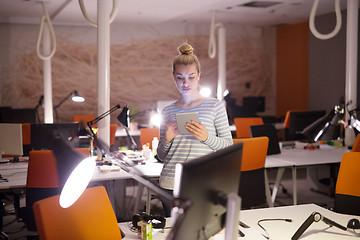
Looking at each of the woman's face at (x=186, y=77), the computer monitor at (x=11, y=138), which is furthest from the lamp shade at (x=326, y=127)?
the computer monitor at (x=11, y=138)

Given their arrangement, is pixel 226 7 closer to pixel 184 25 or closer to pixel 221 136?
pixel 184 25

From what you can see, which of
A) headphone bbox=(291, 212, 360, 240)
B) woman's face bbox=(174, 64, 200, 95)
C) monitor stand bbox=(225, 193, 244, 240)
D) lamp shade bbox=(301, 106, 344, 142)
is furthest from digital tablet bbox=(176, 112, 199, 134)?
lamp shade bbox=(301, 106, 344, 142)

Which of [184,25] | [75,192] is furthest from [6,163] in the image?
[184,25]

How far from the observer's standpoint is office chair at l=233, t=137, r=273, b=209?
12.6 feet

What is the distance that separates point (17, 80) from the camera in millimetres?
8906

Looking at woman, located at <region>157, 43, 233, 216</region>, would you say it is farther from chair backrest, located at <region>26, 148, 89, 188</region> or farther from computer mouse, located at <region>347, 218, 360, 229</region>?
chair backrest, located at <region>26, 148, 89, 188</region>

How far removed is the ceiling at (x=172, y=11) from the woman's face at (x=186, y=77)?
4.62 m

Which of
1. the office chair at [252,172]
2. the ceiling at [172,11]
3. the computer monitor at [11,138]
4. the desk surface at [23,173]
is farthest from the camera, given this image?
the ceiling at [172,11]

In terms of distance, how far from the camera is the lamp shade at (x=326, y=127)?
3.92 metres

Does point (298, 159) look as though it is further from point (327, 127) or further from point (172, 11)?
point (172, 11)

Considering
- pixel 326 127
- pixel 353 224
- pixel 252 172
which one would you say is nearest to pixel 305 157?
pixel 326 127

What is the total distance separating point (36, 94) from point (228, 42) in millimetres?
4763

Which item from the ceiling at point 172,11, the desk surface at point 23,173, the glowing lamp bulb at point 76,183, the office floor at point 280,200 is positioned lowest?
the office floor at point 280,200

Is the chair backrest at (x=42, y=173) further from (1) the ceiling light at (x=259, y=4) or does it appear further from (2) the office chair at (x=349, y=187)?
(1) the ceiling light at (x=259, y=4)
